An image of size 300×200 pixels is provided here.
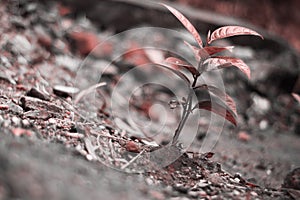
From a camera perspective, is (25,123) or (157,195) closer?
(157,195)

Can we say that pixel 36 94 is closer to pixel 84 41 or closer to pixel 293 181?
pixel 293 181

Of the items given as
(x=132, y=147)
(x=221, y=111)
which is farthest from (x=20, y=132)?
(x=221, y=111)

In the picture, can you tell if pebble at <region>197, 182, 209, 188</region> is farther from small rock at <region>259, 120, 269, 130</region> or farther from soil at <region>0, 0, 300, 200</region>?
small rock at <region>259, 120, 269, 130</region>

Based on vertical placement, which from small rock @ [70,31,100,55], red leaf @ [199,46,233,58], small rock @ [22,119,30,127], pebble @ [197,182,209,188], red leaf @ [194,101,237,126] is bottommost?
pebble @ [197,182,209,188]

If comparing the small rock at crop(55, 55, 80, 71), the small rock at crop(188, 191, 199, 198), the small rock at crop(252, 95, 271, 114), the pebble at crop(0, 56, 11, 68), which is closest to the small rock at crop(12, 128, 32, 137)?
the small rock at crop(188, 191, 199, 198)

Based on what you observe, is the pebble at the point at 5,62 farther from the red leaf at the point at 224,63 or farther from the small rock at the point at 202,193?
the small rock at the point at 202,193

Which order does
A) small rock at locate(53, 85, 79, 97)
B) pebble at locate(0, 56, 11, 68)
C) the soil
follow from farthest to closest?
pebble at locate(0, 56, 11, 68)
small rock at locate(53, 85, 79, 97)
the soil

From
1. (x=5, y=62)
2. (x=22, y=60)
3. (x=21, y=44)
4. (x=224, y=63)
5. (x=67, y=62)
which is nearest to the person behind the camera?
(x=224, y=63)

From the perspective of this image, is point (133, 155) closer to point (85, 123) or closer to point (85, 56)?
point (85, 123)
